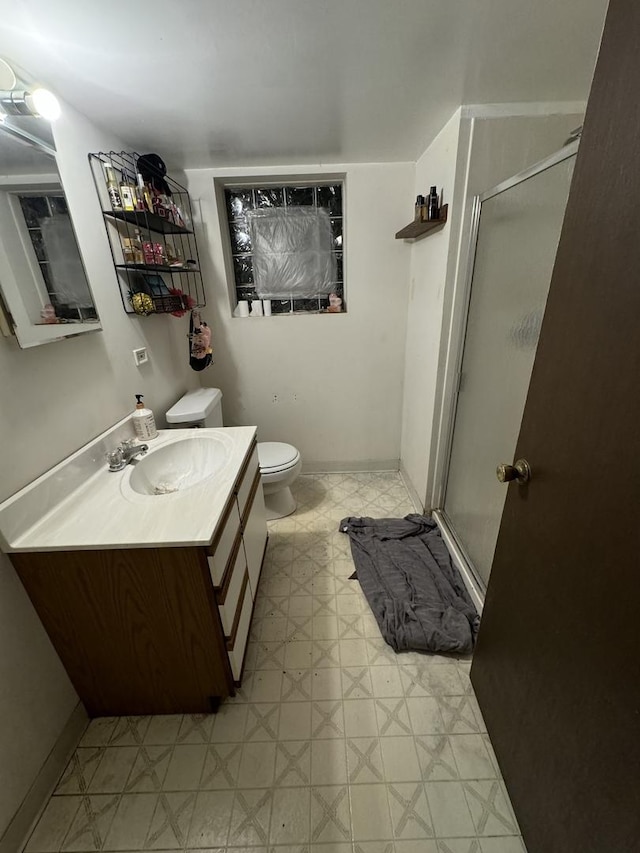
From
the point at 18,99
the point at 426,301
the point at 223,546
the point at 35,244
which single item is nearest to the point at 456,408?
the point at 426,301

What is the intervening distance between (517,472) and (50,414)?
1.33 metres

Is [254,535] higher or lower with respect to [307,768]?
higher

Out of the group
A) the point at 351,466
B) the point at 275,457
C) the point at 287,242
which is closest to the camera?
the point at 275,457

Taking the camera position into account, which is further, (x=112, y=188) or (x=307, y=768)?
(x=112, y=188)

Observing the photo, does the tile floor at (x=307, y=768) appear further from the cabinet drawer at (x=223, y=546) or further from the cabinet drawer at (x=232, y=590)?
the cabinet drawer at (x=223, y=546)

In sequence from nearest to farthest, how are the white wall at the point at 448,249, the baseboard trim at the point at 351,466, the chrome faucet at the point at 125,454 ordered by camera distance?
the chrome faucet at the point at 125,454 → the white wall at the point at 448,249 → the baseboard trim at the point at 351,466

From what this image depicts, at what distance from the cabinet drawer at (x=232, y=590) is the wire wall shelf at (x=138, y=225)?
1.10 m

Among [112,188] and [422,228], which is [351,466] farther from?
[112,188]

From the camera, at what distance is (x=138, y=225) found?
4.78 ft

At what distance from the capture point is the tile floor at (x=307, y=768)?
88 centimetres

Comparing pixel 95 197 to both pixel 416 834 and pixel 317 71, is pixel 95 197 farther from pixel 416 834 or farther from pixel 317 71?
pixel 416 834

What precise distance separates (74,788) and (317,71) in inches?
91.4

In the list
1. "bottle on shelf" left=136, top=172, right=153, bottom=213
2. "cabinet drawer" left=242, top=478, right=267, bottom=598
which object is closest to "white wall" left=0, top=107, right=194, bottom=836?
"bottle on shelf" left=136, top=172, right=153, bottom=213

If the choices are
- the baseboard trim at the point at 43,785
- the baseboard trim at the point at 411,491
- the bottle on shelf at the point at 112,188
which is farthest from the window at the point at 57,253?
the baseboard trim at the point at 411,491
